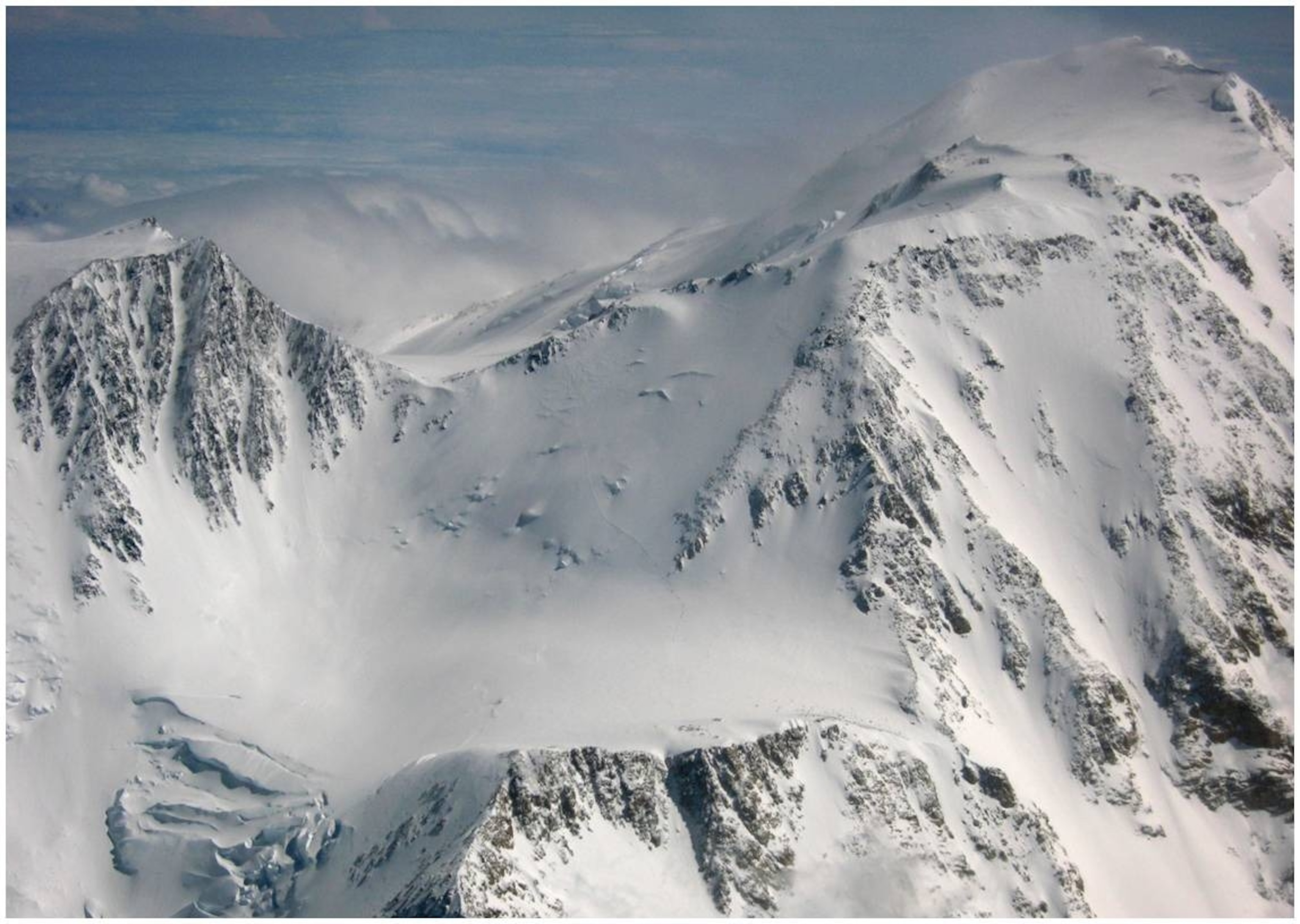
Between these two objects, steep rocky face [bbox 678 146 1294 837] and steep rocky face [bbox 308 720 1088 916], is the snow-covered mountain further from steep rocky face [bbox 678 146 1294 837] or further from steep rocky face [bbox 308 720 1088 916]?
steep rocky face [bbox 678 146 1294 837]

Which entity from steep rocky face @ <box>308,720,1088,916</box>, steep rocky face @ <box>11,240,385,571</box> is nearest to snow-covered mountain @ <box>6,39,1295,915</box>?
steep rocky face @ <box>308,720,1088,916</box>

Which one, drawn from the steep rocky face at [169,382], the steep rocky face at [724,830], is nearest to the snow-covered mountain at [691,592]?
the steep rocky face at [724,830]

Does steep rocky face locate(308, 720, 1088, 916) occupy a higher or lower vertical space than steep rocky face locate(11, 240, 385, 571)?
lower

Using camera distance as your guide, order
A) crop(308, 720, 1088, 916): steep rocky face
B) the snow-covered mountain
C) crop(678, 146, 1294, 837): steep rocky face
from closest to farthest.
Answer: crop(308, 720, 1088, 916): steep rocky face, the snow-covered mountain, crop(678, 146, 1294, 837): steep rocky face

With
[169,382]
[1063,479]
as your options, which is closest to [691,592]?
[1063,479]

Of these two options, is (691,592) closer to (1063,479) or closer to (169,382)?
(1063,479)

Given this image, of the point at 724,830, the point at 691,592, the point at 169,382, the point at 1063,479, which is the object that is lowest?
the point at 724,830

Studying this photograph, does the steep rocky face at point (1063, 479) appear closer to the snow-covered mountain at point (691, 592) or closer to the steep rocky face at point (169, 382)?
the snow-covered mountain at point (691, 592)
